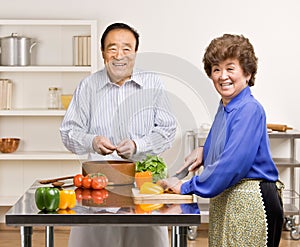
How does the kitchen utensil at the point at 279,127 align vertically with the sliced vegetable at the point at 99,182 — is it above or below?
above

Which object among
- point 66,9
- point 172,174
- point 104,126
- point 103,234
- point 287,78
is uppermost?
point 66,9

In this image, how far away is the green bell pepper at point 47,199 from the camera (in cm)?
249

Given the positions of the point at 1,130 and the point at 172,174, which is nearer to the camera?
the point at 172,174

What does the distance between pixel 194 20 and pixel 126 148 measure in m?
2.74

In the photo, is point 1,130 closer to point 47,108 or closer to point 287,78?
point 47,108

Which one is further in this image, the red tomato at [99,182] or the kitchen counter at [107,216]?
the red tomato at [99,182]

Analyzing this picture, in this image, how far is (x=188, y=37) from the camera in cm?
561

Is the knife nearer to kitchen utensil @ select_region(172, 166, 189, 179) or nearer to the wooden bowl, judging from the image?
kitchen utensil @ select_region(172, 166, 189, 179)

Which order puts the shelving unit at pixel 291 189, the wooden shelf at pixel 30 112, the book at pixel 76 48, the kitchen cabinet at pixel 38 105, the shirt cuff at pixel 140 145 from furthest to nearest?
the kitchen cabinet at pixel 38 105 → the book at pixel 76 48 → the wooden shelf at pixel 30 112 → the shelving unit at pixel 291 189 → the shirt cuff at pixel 140 145

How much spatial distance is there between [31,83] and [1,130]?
17.7 inches

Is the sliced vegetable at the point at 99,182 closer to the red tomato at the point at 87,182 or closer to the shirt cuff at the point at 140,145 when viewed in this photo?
the red tomato at the point at 87,182

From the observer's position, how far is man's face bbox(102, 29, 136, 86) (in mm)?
3111

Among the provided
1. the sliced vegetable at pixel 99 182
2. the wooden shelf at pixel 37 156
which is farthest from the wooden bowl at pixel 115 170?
the wooden shelf at pixel 37 156

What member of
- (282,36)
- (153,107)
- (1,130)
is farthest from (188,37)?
(153,107)
